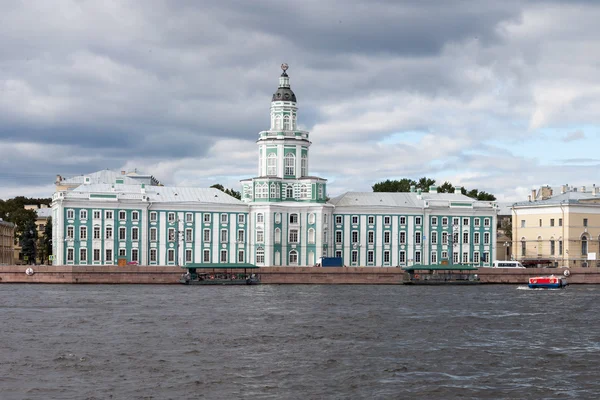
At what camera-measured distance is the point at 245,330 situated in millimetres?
44281

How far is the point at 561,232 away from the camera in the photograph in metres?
102

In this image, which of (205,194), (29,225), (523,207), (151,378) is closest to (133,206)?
(205,194)

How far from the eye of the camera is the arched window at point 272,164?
328ft

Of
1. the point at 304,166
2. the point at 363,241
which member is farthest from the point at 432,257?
the point at 304,166

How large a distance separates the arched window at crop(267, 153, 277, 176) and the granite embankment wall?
594 inches

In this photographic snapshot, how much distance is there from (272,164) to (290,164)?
5.82ft

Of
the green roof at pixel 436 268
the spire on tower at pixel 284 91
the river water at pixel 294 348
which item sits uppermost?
the spire on tower at pixel 284 91

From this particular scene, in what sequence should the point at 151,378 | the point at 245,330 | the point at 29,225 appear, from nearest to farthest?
the point at 151,378, the point at 245,330, the point at 29,225

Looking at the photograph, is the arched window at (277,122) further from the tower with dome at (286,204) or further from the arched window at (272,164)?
the arched window at (272,164)

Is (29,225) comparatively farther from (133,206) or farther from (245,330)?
(245,330)

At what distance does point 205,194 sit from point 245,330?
183ft

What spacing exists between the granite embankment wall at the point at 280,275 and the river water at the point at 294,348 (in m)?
18.0

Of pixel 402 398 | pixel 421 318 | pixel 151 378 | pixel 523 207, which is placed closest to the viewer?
pixel 402 398

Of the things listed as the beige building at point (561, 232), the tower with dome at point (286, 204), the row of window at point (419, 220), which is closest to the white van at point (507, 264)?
the row of window at point (419, 220)
